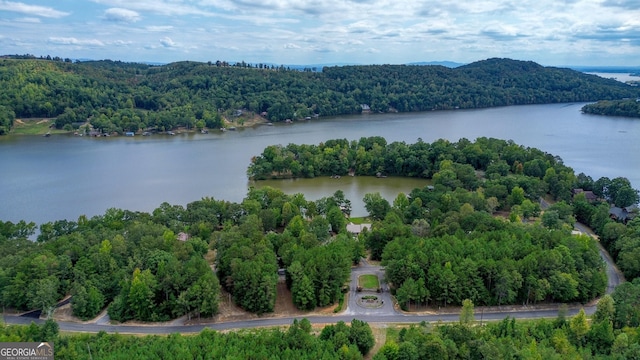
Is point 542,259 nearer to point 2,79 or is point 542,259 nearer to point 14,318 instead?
point 14,318

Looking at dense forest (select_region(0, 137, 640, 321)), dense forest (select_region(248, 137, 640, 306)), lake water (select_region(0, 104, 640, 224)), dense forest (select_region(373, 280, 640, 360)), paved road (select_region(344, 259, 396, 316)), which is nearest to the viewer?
dense forest (select_region(373, 280, 640, 360))

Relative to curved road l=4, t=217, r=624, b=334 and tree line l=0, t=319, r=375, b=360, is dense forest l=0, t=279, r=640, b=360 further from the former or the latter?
curved road l=4, t=217, r=624, b=334

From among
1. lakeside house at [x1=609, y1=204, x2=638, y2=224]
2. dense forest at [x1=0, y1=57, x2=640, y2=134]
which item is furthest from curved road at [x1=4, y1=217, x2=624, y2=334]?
dense forest at [x1=0, y1=57, x2=640, y2=134]

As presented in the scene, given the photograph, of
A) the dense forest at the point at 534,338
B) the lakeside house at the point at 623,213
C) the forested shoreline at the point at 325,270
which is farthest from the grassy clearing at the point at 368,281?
the lakeside house at the point at 623,213

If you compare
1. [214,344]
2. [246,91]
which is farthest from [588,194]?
[246,91]

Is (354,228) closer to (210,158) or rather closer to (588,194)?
(588,194)

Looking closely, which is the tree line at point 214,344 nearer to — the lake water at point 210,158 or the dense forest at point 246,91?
the lake water at point 210,158
